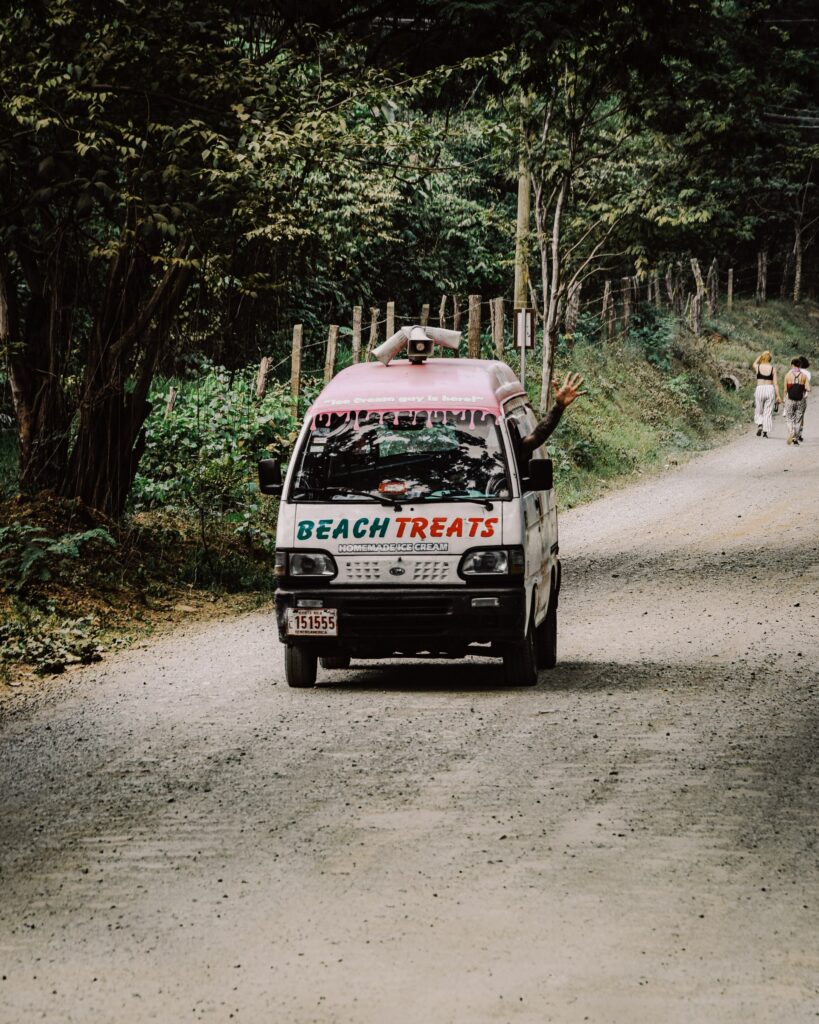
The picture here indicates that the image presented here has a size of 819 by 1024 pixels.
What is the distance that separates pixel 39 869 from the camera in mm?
6105

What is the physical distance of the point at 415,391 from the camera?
10.3 metres

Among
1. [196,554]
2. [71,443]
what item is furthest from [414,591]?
[71,443]

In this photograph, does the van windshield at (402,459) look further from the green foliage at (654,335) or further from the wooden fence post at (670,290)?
the wooden fence post at (670,290)

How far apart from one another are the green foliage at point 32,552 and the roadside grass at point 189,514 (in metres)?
0.02

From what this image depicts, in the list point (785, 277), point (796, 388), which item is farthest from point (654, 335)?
point (785, 277)

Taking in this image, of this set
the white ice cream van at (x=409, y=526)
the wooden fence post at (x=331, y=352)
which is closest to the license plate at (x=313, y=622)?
the white ice cream van at (x=409, y=526)

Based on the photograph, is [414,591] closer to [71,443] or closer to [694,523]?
[71,443]

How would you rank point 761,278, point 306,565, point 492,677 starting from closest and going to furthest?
point 306,565 < point 492,677 < point 761,278

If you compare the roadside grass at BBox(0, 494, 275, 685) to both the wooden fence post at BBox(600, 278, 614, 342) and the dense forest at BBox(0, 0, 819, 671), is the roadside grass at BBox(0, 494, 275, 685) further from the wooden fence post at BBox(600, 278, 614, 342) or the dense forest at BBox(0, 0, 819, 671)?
the wooden fence post at BBox(600, 278, 614, 342)

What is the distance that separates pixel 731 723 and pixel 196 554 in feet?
26.3

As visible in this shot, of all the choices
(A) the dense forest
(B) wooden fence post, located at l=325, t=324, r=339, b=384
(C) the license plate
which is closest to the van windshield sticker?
(C) the license plate

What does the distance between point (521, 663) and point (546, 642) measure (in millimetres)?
1083

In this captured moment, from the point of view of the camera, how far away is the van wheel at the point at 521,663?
32.7ft

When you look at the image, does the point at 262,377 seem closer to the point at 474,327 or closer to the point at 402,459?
the point at 474,327
